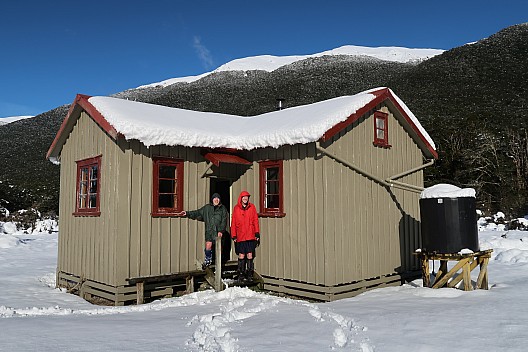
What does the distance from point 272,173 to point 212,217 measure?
1.57m

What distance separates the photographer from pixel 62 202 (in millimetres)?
10492

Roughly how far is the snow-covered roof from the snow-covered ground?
2.95 meters

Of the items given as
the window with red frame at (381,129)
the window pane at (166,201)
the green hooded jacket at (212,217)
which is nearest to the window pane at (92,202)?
the window pane at (166,201)

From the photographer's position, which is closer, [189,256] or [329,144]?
[329,144]

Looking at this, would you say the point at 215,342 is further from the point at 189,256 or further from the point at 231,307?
the point at 189,256

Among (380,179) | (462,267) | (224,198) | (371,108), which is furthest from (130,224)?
(462,267)

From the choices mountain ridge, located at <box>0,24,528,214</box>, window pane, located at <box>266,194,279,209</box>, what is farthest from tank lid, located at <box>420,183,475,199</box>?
mountain ridge, located at <box>0,24,528,214</box>

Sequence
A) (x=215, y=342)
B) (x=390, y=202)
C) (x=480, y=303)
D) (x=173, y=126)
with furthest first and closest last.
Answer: (x=390, y=202) < (x=173, y=126) < (x=480, y=303) < (x=215, y=342)

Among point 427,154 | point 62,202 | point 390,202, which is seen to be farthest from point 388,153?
point 62,202

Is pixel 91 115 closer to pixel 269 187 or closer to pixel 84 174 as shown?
pixel 84 174

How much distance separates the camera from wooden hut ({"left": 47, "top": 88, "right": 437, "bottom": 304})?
8055 mm

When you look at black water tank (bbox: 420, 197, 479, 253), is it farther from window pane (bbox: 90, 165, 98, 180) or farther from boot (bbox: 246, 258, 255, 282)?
window pane (bbox: 90, 165, 98, 180)

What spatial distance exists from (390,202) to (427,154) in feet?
7.54

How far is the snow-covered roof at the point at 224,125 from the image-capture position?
7973mm
